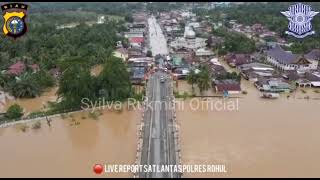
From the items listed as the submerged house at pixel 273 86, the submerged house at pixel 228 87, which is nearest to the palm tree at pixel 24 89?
the submerged house at pixel 228 87

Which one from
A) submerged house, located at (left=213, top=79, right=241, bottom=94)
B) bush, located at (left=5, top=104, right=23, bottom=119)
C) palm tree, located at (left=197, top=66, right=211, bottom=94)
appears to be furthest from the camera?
submerged house, located at (left=213, top=79, right=241, bottom=94)

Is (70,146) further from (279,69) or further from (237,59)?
(279,69)

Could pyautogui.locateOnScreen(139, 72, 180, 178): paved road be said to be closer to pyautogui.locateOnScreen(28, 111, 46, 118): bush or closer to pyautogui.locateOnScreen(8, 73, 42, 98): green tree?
pyautogui.locateOnScreen(28, 111, 46, 118): bush

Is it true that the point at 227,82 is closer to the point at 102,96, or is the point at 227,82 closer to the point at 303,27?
the point at 102,96

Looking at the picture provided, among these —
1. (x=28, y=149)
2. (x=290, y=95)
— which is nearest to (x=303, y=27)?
(x=290, y=95)

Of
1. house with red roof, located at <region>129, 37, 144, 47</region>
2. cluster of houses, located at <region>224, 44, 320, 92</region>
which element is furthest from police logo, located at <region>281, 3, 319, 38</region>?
house with red roof, located at <region>129, 37, 144, 47</region>

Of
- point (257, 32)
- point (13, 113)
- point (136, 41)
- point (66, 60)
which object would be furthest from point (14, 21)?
point (257, 32)
